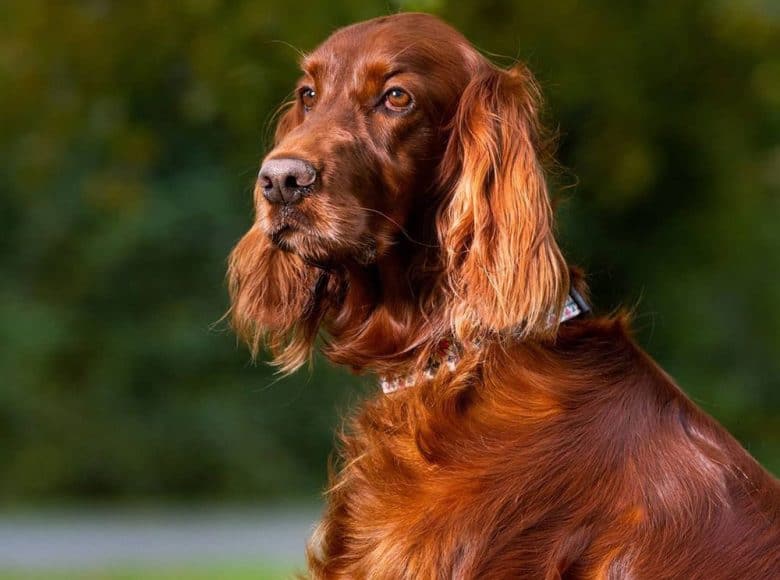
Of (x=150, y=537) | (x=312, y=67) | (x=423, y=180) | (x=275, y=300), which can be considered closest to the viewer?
(x=423, y=180)

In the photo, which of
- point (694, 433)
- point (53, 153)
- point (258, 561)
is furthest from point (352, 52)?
point (258, 561)

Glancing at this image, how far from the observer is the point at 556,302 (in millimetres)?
3205

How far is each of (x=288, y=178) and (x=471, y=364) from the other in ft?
2.12

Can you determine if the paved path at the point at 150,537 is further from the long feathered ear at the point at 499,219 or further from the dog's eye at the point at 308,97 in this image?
the long feathered ear at the point at 499,219

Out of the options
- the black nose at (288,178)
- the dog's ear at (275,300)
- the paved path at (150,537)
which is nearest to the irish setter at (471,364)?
the black nose at (288,178)

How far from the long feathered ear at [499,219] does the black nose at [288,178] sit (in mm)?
400

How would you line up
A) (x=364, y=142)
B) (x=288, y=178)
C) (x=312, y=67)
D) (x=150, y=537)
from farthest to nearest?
(x=150, y=537) < (x=312, y=67) < (x=364, y=142) < (x=288, y=178)

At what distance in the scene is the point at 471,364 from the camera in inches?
130

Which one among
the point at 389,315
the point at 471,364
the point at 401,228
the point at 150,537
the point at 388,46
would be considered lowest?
the point at 471,364

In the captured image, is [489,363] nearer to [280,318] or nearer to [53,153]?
[280,318]

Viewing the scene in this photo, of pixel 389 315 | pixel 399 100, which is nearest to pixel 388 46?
pixel 399 100

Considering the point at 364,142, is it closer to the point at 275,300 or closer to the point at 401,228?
the point at 401,228

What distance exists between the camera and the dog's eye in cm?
362

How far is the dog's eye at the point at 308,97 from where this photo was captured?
11.9 ft
